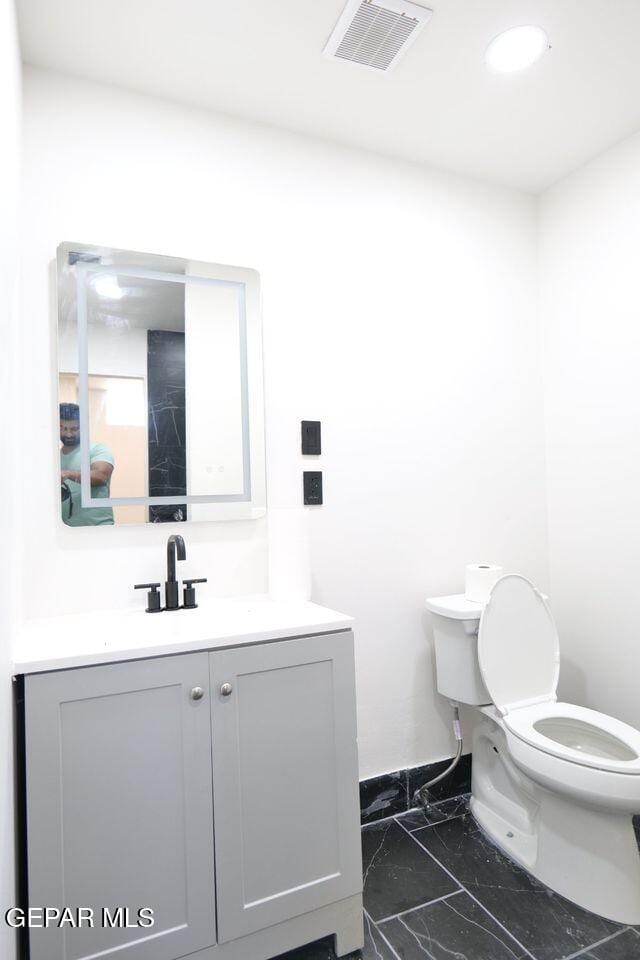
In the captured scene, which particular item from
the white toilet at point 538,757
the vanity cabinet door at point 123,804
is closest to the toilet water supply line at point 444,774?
the white toilet at point 538,757

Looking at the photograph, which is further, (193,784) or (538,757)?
(538,757)

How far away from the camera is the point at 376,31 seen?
1554mm

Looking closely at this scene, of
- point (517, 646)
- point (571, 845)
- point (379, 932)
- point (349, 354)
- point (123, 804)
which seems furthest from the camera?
point (349, 354)

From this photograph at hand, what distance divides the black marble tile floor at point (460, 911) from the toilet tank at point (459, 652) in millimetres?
485

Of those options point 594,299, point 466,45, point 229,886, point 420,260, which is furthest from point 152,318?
point 594,299

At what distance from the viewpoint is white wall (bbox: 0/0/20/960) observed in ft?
3.42

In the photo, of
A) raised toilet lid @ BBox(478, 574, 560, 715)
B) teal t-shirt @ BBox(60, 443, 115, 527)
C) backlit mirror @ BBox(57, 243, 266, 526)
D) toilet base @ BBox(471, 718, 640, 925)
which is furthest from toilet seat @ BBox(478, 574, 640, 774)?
teal t-shirt @ BBox(60, 443, 115, 527)

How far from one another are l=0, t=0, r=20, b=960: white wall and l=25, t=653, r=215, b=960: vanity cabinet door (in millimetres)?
61

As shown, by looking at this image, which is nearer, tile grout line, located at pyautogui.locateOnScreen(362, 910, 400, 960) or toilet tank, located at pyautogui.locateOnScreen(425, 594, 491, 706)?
tile grout line, located at pyautogui.locateOnScreen(362, 910, 400, 960)

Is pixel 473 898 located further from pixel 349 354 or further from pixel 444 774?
pixel 349 354

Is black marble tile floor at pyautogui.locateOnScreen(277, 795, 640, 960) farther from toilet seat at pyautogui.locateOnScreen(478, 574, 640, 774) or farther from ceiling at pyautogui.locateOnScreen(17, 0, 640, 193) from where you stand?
ceiling at pyautogui.locateOnScreen(17, 0, 640, 193)

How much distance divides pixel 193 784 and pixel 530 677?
4.14ft

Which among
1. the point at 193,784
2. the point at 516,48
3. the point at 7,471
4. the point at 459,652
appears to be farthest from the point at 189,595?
the point at 516,48

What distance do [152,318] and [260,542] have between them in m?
0.82
